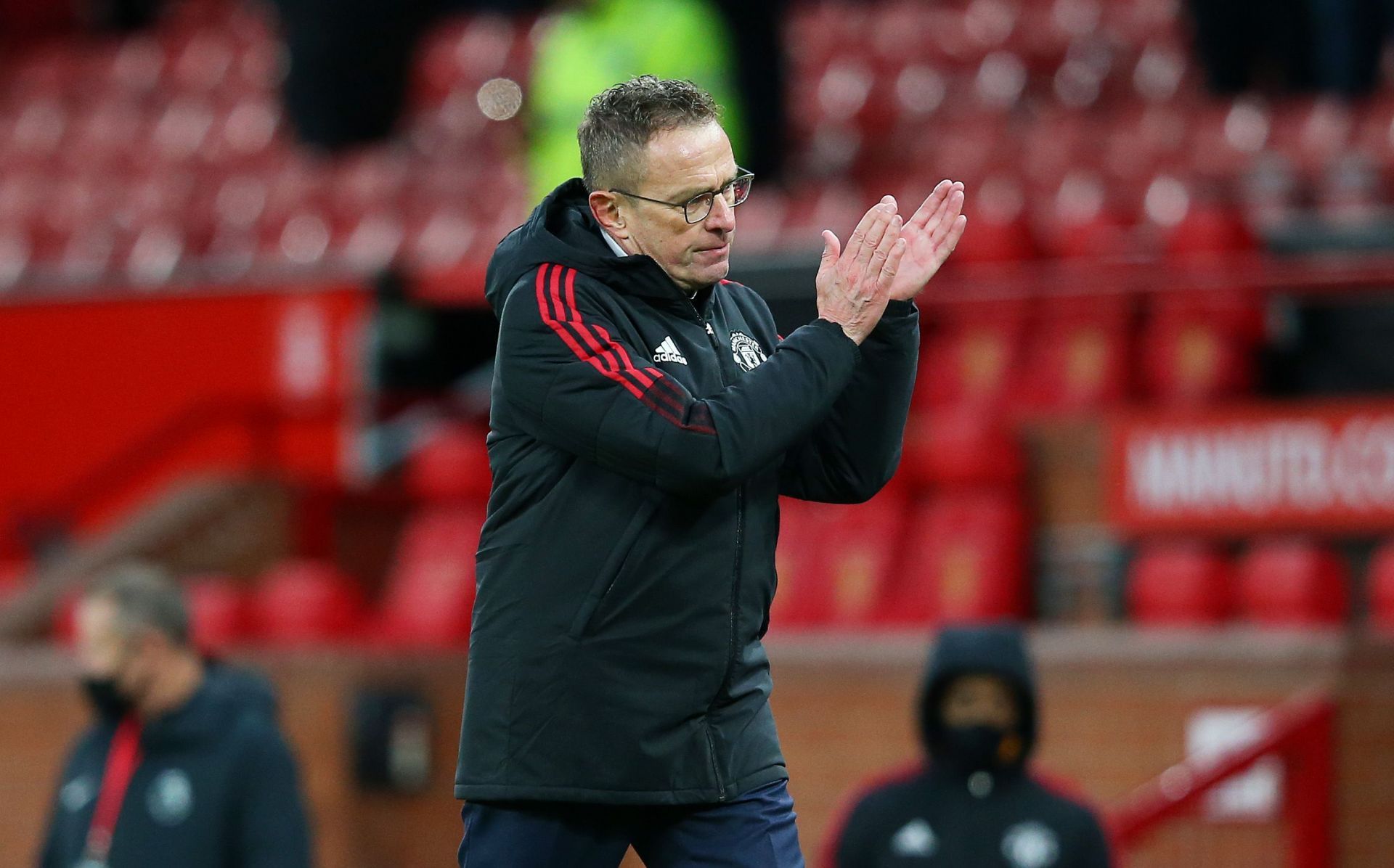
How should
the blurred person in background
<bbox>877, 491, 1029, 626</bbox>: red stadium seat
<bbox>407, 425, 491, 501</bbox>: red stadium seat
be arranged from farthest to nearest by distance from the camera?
1. the blurred person in background
2. <bbox>407, 425, 491, 501</bbox>: red stadium seat
3. <bbox>877, 491, 1029, 626</bbox>: red stadium seat

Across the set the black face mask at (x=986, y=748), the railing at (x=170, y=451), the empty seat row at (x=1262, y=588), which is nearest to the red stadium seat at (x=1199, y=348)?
the empty seat row at (x=1262, y=588)

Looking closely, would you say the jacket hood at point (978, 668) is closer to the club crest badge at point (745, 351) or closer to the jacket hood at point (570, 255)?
the club crest badge at point (745, 351)

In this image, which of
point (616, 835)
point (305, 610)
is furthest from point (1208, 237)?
point (616, 835)

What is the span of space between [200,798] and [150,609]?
1.79 ft

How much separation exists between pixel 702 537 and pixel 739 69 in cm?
831

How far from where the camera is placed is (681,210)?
3.12 metres

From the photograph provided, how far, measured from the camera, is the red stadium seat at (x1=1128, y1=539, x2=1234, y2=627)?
793 cm

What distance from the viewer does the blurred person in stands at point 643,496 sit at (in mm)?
3020

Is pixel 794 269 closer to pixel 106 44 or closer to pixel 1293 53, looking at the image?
pixel 1293 53

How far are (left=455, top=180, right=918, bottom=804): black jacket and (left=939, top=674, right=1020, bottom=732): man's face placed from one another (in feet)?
8.36

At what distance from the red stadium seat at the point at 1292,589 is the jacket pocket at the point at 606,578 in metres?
5.16

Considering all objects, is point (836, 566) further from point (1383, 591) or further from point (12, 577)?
point (12, 577)

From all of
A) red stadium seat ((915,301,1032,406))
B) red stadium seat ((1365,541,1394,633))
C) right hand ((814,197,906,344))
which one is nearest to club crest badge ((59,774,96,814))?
right hand ((814,197,906,344))

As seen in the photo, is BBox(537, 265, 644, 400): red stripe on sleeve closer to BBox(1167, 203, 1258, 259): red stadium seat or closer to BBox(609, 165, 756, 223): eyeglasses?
BBox(609, 165, 756, 223): eyeglasses
